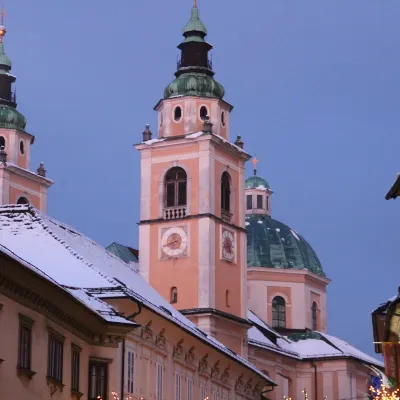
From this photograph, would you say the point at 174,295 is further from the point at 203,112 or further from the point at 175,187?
the point at 203,112

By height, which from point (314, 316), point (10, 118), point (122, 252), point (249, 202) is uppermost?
point (10, 118)

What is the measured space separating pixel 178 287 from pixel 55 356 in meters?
44.4

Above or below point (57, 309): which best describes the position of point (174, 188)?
above

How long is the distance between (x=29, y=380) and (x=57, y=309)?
8.36 ft

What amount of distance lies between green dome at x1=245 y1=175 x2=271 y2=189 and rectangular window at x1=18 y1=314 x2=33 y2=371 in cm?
7641

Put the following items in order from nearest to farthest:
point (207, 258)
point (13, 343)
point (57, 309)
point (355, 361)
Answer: point (13, 343), point (57, 309), point (207, 258), point (355, 361)

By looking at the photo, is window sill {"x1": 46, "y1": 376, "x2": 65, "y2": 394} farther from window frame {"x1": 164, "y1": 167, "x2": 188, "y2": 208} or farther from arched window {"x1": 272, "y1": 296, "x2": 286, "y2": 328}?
arched window {"x1": 272, "y1": 296, "x2": 286, "y2": 328}

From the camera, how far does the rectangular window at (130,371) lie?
46688 mm

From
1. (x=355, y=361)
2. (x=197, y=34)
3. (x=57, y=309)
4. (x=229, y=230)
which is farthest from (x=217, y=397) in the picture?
(x=355, y=361)

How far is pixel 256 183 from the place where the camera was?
11169 cm

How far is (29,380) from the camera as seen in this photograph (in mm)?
34781

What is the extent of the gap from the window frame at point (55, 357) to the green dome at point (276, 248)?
2542 inches

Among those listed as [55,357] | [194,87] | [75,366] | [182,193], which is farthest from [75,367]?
[194,87]

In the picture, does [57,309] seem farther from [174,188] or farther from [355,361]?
[355,361]
